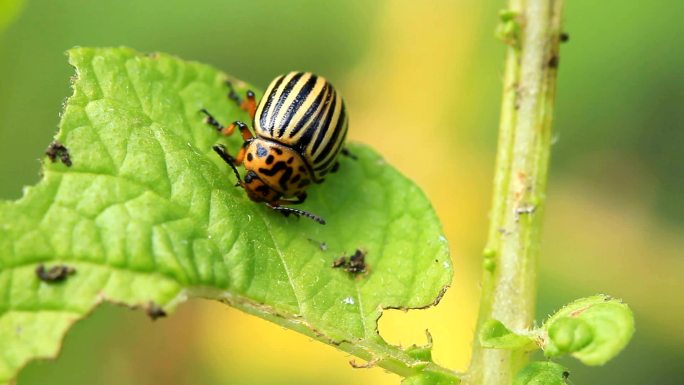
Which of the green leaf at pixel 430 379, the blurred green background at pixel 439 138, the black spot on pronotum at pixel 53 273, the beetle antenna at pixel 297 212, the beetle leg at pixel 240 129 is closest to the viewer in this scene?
the black spot on pronotum at pixel 53 273

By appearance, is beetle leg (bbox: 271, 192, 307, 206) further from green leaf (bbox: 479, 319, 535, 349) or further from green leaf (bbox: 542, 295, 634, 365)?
green leaf (bbox: 542, 295, 634, 365)

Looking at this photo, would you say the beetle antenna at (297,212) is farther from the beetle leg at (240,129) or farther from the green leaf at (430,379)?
the green leaf at (430,379)

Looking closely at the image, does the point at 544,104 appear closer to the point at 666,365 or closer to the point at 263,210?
the point at 263,210

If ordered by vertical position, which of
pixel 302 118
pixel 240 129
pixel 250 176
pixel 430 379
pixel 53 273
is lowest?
pixel 430 379

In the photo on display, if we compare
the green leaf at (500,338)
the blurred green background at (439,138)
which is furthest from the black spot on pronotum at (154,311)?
the blurred green background at (439,138)

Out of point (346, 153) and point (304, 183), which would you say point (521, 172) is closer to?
point (346, 153)

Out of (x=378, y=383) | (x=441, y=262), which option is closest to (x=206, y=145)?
(x=441, y=262)

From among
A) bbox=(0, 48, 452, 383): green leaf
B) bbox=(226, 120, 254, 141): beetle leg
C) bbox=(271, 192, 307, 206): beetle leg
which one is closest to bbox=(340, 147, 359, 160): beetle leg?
bbox=(0, 48, 452, 383): green leaf

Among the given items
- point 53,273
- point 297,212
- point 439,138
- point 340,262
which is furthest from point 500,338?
point 439,138
